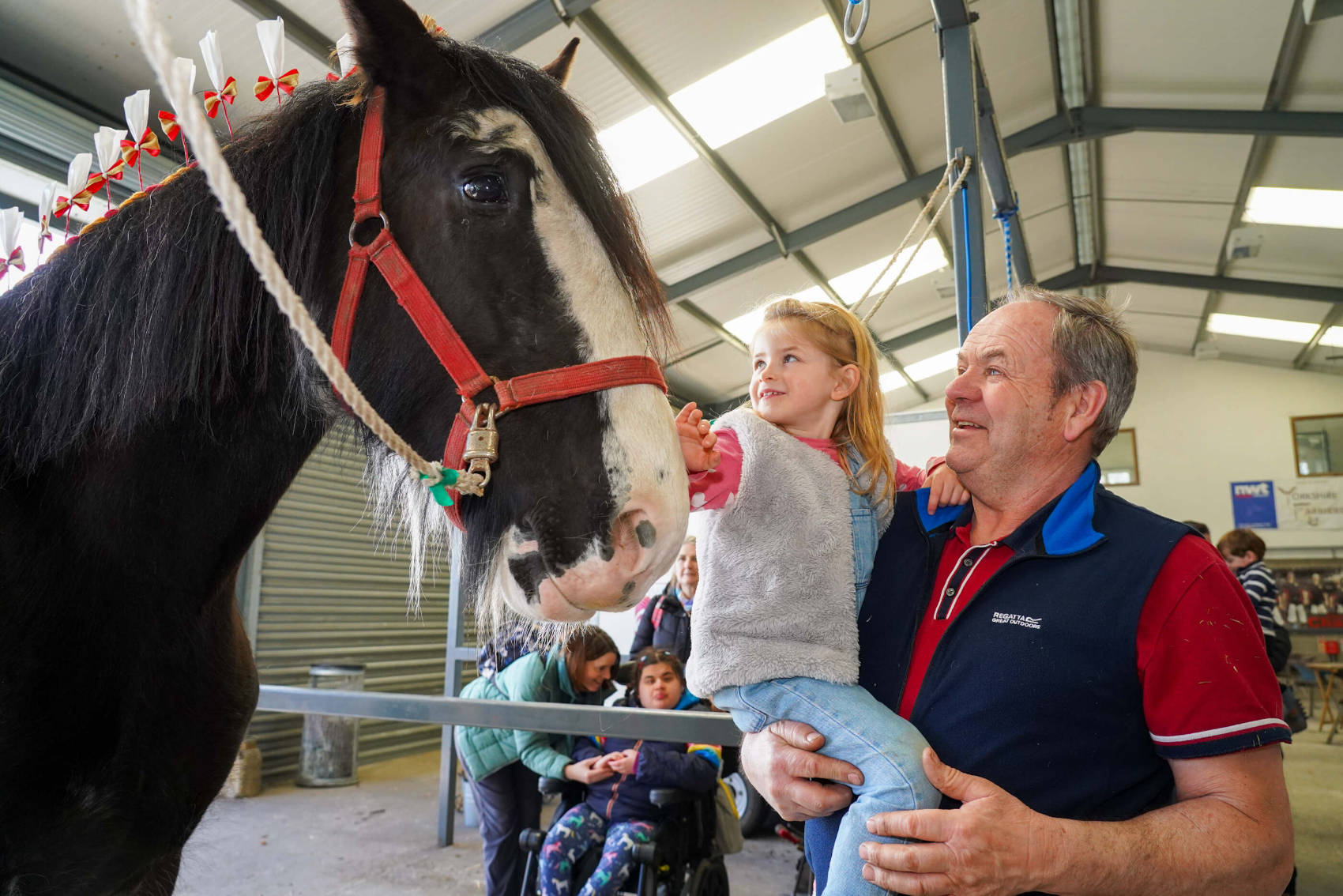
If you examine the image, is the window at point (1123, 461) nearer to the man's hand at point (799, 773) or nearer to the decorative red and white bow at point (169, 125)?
the man's hand at point (799, 773)

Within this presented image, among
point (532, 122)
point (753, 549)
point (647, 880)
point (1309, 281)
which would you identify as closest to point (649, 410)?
point (753, 549)

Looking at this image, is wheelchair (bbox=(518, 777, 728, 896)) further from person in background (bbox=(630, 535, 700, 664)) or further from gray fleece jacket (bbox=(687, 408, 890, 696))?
gray fleece jacket (bbox=(687, 408, 890, 696))

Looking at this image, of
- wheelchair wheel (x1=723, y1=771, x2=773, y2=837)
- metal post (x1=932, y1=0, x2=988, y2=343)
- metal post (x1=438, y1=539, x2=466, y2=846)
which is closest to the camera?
metal post (x1=932, y1=0, x2=988, y2=343)

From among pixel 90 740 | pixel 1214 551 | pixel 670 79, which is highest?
pixel 670 79

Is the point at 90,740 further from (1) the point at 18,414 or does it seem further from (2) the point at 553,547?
(2) the point at 553,547

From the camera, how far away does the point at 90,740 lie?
108cm

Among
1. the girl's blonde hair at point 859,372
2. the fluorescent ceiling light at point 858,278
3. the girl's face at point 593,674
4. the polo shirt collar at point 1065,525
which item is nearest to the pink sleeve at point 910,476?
the girl's blonde hair at point 859,372

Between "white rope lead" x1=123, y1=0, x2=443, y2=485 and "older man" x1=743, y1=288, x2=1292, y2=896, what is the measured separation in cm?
69

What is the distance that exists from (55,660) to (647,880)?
89.1 inches

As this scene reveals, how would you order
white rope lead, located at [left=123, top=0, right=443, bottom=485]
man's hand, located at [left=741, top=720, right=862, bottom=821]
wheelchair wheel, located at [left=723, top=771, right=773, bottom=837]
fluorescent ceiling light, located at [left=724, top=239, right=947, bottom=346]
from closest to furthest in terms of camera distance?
white rope lead, located at [left=123, top=0, right=443, bottom=485], man's hand, located at [left=741, top=720, right=862, bottom=821], wheelchair wheel, located at [left=723, top=771, right=773, bottom=837], fluorescent ceiling light, located at [left=724, top=239, right=947, bottom=346]

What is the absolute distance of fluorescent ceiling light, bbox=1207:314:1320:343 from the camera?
11.8m

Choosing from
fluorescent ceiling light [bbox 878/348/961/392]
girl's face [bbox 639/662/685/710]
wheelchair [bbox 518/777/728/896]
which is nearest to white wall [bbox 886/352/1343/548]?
fluorescent ceiling light [bbox 878/348/961/392]

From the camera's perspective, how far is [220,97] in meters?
1.36

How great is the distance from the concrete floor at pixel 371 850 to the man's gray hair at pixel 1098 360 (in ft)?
11.3
